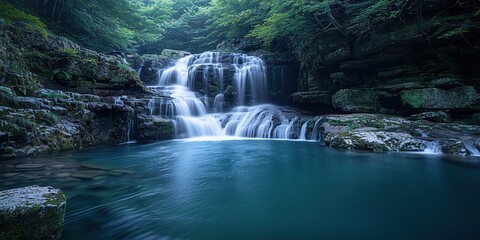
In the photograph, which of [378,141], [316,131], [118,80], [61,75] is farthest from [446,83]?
[61,75]

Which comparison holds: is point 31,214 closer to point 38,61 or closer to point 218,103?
point 38,61

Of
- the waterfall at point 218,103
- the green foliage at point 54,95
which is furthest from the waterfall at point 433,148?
the green foliage at point 54,95

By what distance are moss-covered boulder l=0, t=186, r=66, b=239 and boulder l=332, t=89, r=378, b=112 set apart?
12354 mm

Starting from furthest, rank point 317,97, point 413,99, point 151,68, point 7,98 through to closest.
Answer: point 151,68 < point 317,97 < point 413,99 < point 7,98

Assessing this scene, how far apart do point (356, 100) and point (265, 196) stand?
10364 millimetres

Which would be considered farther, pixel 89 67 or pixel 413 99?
pixel 89 67

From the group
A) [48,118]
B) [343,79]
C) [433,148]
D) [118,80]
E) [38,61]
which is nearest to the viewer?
[433,148]

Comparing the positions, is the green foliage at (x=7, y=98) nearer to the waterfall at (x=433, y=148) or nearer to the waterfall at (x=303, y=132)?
the waterfall at (x=303, y=132)

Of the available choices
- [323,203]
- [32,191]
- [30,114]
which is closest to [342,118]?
[323,203]

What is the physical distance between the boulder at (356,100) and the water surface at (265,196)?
227 inches

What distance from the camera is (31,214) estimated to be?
1.87 metres

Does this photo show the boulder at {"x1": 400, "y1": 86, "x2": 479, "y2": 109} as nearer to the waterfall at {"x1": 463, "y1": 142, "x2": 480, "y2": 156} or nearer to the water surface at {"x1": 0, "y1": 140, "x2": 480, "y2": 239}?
the waterfall at {"x1": 463, "y1": 142, "x2": 480, "y2": 156}

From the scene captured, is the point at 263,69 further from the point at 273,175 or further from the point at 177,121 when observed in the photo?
the point at 273,175

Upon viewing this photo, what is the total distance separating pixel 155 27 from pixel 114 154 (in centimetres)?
1423
